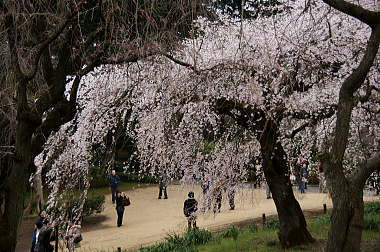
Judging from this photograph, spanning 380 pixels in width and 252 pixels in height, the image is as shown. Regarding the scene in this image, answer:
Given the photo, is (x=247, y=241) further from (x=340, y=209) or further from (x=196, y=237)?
(x=340, y=209)

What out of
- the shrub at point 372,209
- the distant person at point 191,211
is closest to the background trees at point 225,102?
the distant person at point 191,211

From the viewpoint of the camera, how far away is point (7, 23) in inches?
134

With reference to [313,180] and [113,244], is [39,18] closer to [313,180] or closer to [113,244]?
[113,244]

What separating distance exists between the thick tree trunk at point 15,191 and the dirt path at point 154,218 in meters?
6.01

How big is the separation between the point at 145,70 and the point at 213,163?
8.02ft

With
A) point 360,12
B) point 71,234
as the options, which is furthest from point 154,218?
point 360,12

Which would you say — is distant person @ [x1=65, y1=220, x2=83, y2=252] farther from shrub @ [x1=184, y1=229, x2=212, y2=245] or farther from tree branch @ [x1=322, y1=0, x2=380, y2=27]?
tree branch @ [x1=322, y1=0, x2=380, y2=27]

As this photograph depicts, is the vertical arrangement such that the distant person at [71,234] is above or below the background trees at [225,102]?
below

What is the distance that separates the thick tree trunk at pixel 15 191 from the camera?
320 centimetres

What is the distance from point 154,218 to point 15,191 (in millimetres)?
11926

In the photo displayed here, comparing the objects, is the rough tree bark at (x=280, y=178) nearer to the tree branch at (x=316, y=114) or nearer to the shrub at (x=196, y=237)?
the tree branch at (x=316, y=114)

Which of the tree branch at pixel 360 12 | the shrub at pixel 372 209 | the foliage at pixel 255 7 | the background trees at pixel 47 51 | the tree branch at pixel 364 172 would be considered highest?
the foliage at pixel 255 7

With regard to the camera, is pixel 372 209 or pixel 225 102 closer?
pixel 225 102

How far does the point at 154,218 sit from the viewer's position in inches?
583
